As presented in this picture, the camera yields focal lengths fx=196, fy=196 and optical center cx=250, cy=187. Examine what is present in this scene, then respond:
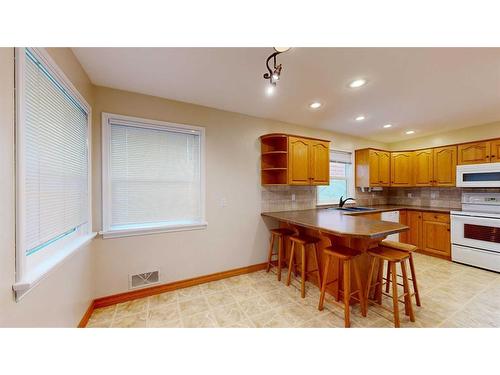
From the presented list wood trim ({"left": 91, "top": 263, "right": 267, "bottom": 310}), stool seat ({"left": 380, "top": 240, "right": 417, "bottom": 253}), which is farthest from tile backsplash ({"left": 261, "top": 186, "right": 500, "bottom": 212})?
stool seat ({"left": 380, "top": 240, "right": 417, "bottom": 253})

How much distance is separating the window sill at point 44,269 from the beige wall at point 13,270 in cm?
3

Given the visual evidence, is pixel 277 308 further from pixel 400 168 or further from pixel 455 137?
pixel 455 137

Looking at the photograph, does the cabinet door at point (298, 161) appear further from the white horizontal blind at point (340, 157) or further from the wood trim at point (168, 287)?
the wood trim at point (168, 287)

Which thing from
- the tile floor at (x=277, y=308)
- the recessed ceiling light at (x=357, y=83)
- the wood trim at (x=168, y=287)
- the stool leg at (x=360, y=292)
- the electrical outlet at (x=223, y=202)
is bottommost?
the tile floor at (x=277, y=308)

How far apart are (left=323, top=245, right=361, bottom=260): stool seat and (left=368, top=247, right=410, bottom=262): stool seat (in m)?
0.17

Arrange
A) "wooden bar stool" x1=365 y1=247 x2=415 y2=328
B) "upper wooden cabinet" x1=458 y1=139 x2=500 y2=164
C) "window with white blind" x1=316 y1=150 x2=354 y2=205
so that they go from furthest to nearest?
"window with white blind" x1=316 y1=150 x2=354 y2=205, "upper wooden cabinet" x1=458 y1=139 x2=500 y2=164, "wooden bar stool" x1=365 y1=247 x2=415 y2=328

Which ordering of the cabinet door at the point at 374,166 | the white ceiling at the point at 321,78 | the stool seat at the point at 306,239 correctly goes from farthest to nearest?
1. the cabinet door at the point at 374,166
2. the stool seat at the point at 306,239
3. the white ceiling at the point at 321,78

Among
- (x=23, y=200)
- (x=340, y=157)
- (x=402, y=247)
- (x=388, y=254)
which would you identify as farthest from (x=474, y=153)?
(x=23, y=200)

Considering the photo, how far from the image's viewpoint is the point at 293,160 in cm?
295

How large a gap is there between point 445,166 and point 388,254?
3107 mm

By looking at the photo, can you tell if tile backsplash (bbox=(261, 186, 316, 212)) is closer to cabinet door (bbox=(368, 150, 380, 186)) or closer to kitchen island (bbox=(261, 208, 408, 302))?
kitchen island (bbox=(261, 208, 408, 302))

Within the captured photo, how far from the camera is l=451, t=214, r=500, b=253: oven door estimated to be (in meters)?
2.84

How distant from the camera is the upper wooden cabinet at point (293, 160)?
294cm

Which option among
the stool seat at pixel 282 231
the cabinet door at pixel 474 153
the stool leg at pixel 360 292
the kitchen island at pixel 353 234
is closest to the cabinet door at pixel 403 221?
the cabinet door at pixel 474 153
